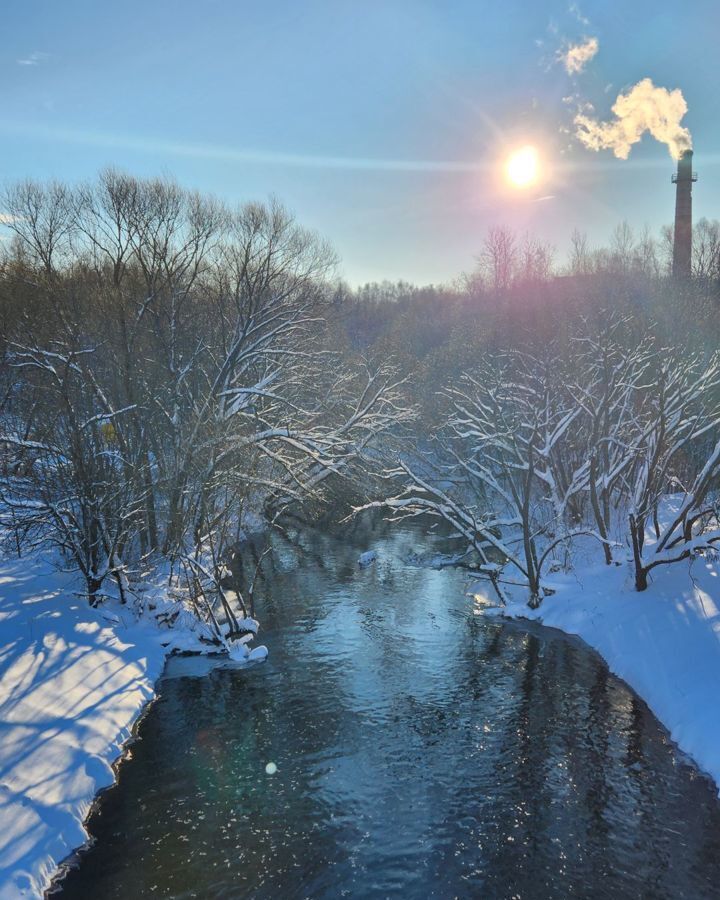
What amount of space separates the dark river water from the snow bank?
0.42 meters

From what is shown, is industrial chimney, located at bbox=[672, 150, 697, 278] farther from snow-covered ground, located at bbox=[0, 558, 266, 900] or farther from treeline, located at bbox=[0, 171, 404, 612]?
snow-covered ground, located at bbox=[0, 558, 266, 900]

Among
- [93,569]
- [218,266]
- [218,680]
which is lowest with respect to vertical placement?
[218,680]

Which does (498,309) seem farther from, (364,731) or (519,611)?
(364,731)

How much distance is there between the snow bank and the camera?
1016 centimetres

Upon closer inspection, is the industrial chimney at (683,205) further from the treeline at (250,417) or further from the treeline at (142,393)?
the treeline at (142,393)

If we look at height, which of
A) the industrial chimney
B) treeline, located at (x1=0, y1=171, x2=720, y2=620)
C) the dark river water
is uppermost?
the industrial chimney

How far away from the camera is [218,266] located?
2186 cm

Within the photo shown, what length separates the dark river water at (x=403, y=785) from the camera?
7121mm

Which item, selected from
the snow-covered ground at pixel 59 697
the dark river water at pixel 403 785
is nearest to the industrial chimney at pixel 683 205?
the dark river water at pixel 403 785

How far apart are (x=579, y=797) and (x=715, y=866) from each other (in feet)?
5.58

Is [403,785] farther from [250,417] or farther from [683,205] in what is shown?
[683,205]

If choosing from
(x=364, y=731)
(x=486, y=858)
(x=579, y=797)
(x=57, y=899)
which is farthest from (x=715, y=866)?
(x=57, y=899)

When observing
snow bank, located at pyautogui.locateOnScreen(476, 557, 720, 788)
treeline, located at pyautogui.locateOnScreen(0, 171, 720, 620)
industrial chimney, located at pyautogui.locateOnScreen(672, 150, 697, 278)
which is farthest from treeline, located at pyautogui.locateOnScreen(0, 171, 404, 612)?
industrial chimney, located at pyautogui.locateOnScreen(672, 150, 697, 278)

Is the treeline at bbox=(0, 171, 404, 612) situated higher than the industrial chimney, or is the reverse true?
the industrial chimney
